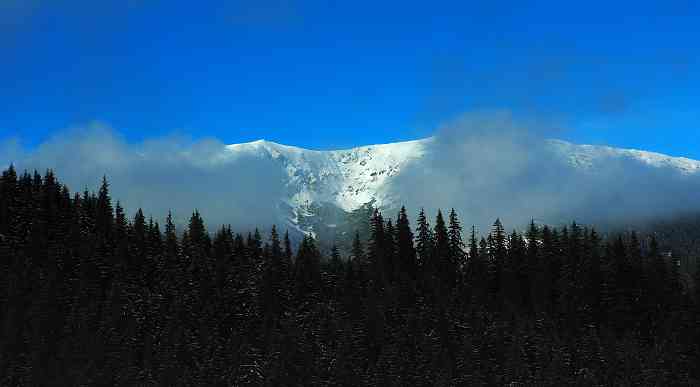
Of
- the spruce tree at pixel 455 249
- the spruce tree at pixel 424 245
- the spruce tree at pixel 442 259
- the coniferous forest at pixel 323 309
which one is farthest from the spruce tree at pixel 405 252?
the spruce tree at pixel 455 249

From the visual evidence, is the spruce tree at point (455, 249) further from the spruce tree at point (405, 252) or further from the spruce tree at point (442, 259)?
the spruce tree at point (405, 252)

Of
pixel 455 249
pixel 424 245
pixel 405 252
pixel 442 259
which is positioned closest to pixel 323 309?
pixel 405 252

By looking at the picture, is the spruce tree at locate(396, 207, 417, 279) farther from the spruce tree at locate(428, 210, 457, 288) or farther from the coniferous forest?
the spruce tree at locate(428, 210, 457, 288)

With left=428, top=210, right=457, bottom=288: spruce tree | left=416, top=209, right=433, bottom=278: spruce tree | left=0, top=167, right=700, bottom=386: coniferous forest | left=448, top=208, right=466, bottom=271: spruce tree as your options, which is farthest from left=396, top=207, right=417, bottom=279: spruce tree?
left=448, top=208, right=466, bottom=271: spruce tree

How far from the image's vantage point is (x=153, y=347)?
96812mm

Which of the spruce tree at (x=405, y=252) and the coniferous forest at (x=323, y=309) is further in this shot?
the spruce tree at (x=405, y=252)

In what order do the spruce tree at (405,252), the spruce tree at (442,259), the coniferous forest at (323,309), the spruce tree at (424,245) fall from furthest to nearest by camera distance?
1. the spruce tree at (424,245)
2. the spruce tree at (405,252)
3. the spruce tree at (442,259)
4. the coniferous forest at (323,309)

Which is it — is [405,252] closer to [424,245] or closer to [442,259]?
[424,245]

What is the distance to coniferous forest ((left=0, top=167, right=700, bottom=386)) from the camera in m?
92.9

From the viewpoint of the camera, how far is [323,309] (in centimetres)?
10762

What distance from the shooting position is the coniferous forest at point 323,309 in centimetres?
9294

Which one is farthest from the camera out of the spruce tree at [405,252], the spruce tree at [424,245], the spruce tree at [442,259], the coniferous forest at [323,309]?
the spruce tree at [424,245]

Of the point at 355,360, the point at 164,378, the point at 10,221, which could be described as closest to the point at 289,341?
the point at 355,360

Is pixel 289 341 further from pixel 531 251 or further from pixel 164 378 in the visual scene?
pixel 531 251
